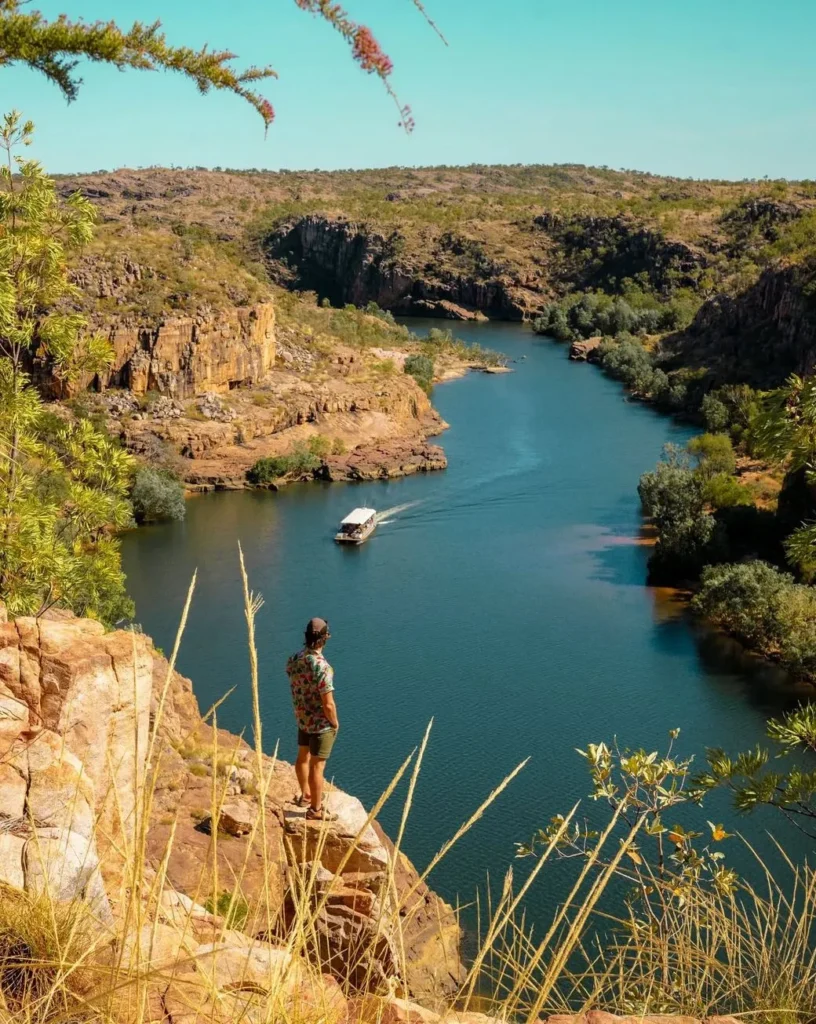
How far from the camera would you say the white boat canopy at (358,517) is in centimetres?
3606

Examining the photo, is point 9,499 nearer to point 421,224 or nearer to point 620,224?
point 620,224

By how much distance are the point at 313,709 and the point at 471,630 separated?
20859 millimetres

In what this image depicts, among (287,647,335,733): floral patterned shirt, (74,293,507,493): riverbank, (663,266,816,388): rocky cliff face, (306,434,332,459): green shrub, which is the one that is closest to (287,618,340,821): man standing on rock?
(287,647,335,733): floral patterned shirt

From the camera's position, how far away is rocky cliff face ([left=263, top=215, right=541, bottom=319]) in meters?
92.4

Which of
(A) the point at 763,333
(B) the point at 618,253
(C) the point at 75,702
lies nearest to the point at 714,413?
(A) the point at 763,333

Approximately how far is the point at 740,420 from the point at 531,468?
12068mm

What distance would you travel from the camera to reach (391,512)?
39.3 meters

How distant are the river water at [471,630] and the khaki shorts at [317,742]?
23.0 ft

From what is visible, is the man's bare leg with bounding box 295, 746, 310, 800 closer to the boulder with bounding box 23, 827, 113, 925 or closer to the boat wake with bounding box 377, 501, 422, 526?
the boulder with bounding box 23, 827, 113, 925

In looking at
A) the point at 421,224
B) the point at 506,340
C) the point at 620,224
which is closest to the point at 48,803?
the point at 506,340

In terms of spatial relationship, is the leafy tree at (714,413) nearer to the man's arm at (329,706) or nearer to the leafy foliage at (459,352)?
the leafy foliage at (459,352)

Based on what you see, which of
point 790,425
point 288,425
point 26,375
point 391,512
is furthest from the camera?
point 288,425

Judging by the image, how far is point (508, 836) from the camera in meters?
17.9

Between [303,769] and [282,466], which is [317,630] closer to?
[303,769]
